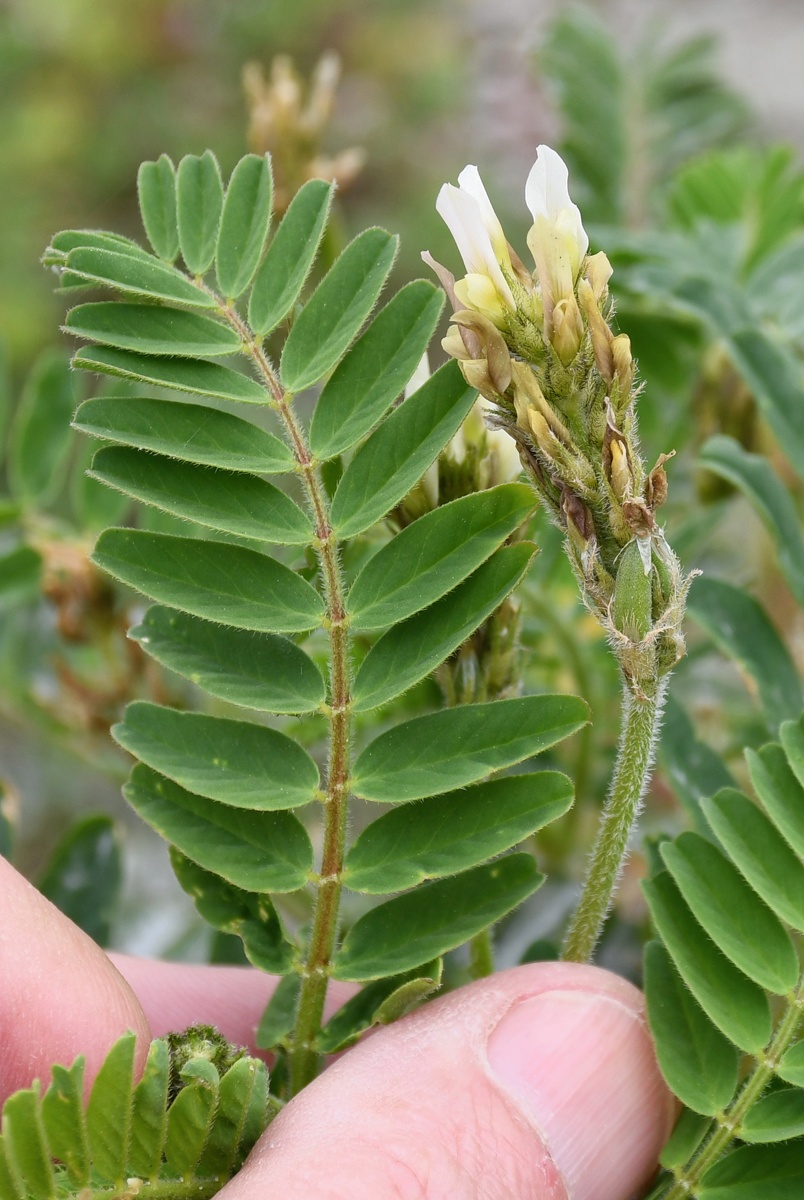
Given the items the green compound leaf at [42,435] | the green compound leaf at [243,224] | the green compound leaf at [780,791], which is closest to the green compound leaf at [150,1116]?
the green compound leaf at [780,791]

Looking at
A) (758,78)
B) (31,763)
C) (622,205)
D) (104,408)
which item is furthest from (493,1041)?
(758,78)

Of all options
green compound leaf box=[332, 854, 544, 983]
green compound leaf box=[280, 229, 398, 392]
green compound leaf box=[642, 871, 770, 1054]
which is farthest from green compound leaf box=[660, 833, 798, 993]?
green compound leaf box=[280, 229, 398, 392]

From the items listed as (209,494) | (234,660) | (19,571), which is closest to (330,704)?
(234,660)

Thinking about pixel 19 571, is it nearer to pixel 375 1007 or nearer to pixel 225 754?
pixel 225 754

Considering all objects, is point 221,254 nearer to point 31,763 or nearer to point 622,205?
point 622,205

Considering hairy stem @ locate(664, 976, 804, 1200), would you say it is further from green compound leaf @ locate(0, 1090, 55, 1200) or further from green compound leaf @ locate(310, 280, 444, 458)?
green compound leaf @ locate(310, 280, 444, 458)

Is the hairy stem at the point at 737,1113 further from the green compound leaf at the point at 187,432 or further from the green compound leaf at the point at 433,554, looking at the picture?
the green compound leaf at the point at 187,432
